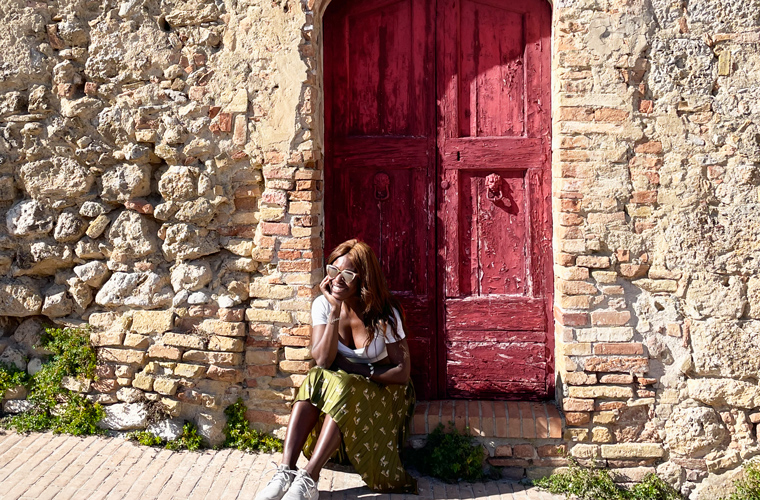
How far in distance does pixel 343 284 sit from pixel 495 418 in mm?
1237

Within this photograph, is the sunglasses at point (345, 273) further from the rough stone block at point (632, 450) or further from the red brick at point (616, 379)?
the rough stone block at point (632, 450)

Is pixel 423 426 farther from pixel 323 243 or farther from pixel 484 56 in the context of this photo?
pixel 484 56

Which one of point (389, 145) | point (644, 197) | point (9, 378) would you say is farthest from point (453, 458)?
point (9, 378)

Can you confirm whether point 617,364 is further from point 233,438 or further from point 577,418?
point 233,438

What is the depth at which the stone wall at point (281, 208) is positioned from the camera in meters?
3.42

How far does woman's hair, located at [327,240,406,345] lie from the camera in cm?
344

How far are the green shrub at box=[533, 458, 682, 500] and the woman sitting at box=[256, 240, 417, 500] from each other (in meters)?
0.83

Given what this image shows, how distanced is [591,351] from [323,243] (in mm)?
1770

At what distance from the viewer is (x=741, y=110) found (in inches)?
134

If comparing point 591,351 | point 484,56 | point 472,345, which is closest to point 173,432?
point 472,345

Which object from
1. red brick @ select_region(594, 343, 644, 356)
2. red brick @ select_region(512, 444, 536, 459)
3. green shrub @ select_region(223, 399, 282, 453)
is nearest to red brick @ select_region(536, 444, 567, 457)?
red brick @ select_region(512, 444, 536, 459)

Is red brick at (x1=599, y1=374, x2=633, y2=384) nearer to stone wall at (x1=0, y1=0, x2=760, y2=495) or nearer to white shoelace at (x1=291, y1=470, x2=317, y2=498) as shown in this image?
stone wall at (x1=0, y1=0, x2=760, y2=495)

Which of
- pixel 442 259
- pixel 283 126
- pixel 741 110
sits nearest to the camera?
pixel 741 110

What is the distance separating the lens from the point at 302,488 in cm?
304
